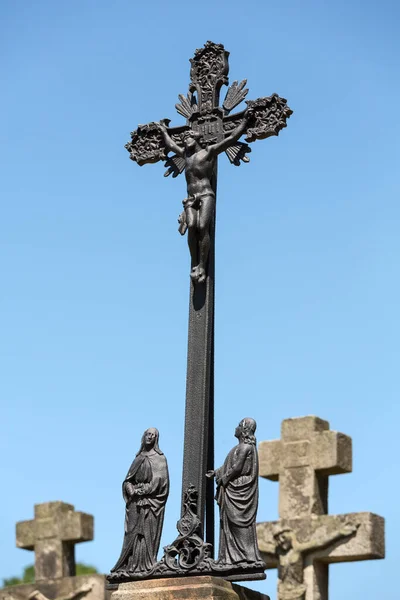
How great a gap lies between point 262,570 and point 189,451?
1111 mm

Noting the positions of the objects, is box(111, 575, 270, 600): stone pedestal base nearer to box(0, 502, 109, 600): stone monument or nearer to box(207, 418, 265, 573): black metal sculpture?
box(207, 418, 265, 573): black metal sculpture

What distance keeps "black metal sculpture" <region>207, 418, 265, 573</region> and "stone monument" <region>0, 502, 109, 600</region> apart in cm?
566

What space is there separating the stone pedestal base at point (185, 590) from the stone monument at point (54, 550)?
215 inches

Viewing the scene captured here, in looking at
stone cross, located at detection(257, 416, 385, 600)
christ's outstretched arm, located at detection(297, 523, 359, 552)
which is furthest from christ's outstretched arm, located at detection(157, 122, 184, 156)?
christ's outstretched arm, located at detection(297, 523, 359, 552)

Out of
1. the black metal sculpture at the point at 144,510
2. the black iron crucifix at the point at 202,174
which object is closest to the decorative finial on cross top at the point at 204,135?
the black iron crucifix at the point at 202,174

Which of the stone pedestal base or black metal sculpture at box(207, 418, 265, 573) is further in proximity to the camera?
black metal sculpture at box(207, 418, 265, 573)

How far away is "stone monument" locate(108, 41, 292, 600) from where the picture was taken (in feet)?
37.1

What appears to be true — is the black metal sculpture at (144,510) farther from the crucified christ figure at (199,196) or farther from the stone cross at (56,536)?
the stone cross at (56,536)

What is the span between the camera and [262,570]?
11.2 meters

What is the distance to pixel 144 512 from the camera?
1168 cm

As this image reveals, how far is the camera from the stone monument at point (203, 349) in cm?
1132

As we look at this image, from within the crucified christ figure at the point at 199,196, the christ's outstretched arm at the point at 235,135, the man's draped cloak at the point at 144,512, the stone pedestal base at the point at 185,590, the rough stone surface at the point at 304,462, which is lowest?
the stone pedestal base at the point at 185,590

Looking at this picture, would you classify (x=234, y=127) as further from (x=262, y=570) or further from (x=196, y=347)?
(x=262, y=570)

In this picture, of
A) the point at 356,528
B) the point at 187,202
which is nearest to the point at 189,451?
the point at 187,202
